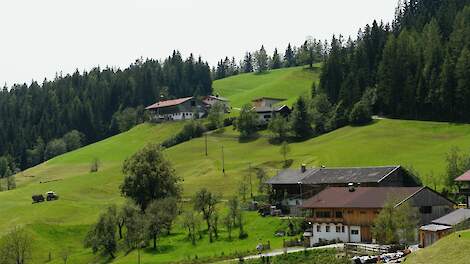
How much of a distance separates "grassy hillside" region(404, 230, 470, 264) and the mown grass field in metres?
23.0

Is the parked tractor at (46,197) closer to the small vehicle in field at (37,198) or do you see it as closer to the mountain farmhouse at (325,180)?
the small vehicle in field at (37,198)

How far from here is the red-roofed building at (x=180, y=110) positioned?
17800 cm

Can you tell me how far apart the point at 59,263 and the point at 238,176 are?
122ft

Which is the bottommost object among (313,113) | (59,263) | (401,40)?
(59,263)

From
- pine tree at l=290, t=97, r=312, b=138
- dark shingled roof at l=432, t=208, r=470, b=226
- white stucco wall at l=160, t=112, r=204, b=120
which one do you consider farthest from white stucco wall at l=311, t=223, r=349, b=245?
white stucco wall at l=160, t=112, r=204, b=120

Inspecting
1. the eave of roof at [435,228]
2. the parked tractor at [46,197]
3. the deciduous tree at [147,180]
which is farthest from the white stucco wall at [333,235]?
the parked tractor at [46,197]

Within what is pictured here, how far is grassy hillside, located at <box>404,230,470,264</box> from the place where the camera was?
38.7 metres

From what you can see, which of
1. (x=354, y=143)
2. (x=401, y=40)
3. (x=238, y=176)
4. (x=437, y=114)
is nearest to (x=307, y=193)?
(x=238, y=176)

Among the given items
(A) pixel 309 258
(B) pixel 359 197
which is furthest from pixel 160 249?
(A) pixel 309 258

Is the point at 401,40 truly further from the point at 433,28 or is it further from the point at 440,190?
the point at 440,190

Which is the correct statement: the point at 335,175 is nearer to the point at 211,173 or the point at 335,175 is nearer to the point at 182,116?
the point at 211,173

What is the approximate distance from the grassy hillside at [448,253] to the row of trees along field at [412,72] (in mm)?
74856

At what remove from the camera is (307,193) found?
81.6m

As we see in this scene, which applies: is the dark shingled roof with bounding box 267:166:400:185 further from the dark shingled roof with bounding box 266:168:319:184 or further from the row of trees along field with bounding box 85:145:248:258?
the row of trees along field with bounding box 85:145:248:258
